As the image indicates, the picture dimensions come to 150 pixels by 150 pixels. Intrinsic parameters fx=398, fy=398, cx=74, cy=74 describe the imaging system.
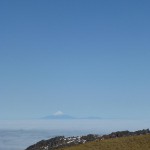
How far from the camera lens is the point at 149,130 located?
138500 millimetres

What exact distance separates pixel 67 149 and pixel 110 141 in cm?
1338

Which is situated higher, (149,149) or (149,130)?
(149,130)

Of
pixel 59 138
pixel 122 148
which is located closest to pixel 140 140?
pixel 122 148

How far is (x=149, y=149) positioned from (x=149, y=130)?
110 feet

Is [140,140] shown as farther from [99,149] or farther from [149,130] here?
[149,130]

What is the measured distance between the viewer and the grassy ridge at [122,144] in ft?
360

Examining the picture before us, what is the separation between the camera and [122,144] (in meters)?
114

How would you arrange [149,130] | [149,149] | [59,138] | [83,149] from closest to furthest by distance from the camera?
1. [149,149]
2. [83,149]
3. [149,130]
4. [59,138]

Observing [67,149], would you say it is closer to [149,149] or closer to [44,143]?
[149,149]

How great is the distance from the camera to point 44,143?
6703 inches

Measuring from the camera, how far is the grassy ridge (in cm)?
10971

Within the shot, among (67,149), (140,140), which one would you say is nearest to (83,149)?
(67,149)

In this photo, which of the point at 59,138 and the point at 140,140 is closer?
the point at 140,140

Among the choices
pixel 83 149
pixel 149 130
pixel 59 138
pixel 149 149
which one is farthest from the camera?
pixel 59 138
